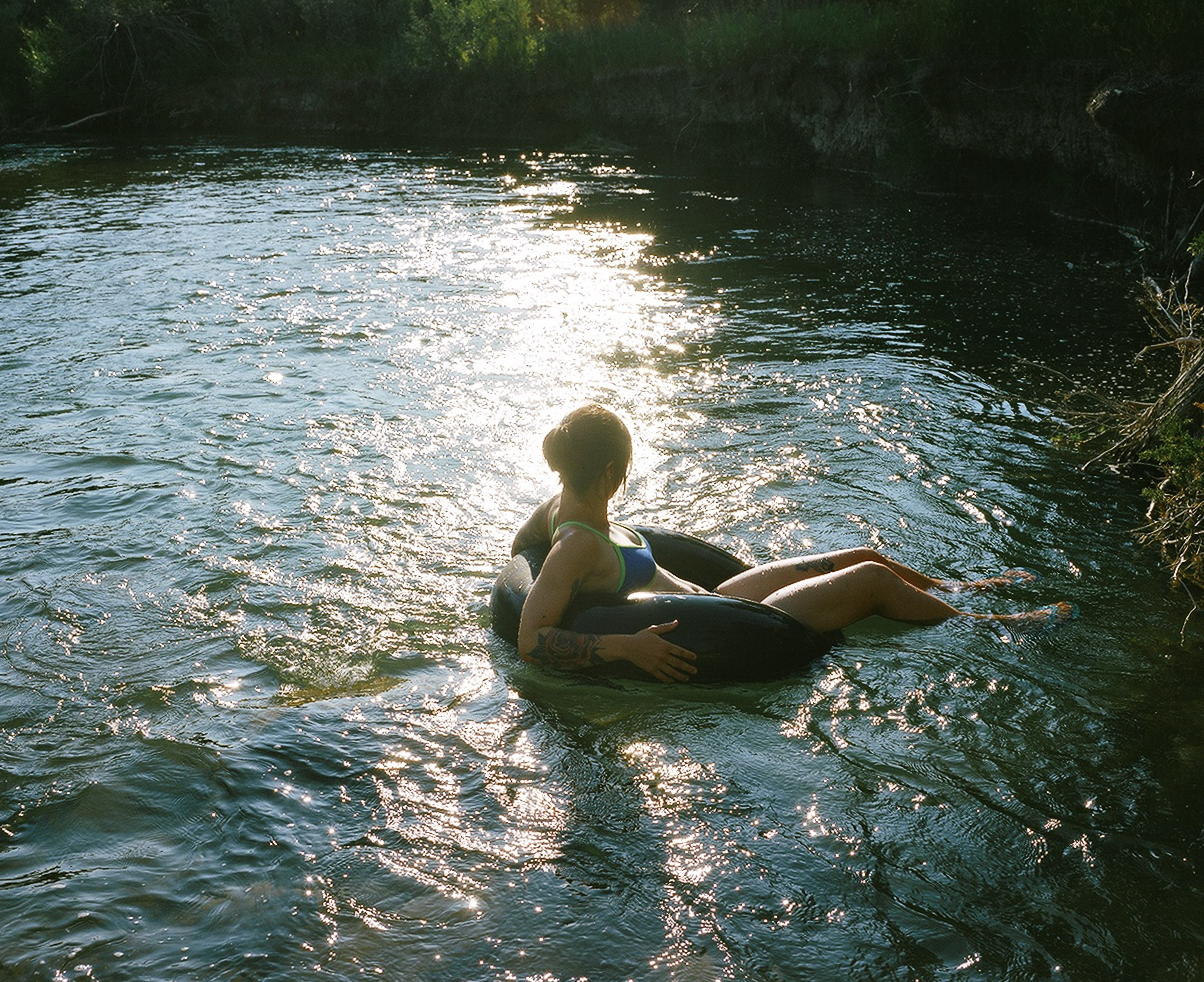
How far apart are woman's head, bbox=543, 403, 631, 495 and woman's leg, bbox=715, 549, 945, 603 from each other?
1094 millimetres

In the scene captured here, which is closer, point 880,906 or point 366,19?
point 880,906

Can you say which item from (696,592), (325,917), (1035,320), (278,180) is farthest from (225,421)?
(278,180)

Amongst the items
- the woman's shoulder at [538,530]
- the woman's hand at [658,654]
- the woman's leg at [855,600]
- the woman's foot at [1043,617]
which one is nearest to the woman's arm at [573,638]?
the woman's hand at [658,654]

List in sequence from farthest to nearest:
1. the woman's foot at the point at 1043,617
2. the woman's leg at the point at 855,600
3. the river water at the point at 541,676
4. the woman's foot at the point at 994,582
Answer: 1. the woman's foot at the point at 994,582
2. the woman's foot at the point at 1043,617
3. the woman's leg at the point at 855,600
4. the river water at the point at 541,676

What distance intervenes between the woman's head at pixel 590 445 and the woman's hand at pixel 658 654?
73 centimetres

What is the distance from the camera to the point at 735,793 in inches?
178

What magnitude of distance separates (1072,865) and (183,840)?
3.32m

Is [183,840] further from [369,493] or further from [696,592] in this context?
[369,493]

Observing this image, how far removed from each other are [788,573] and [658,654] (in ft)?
→ 3.57

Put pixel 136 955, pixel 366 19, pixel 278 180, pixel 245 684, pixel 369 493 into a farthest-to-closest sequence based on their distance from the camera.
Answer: pixel 366 19
pixel 278 180
pixel 369 493
pixel 245 684
pixel 136 955

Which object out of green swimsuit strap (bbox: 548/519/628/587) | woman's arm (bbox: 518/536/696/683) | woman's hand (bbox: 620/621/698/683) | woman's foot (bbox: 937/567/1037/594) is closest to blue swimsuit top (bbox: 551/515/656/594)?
green swimsuit strap (bbox: 548/519/628/587)

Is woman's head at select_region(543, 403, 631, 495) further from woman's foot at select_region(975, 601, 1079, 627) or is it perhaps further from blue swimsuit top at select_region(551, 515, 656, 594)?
woman's foot at select_region(975, 601, 1079, 627)

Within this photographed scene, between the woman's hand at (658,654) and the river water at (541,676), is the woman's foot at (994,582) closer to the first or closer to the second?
the river water at (541,676)

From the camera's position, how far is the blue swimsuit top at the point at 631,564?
5.32m
